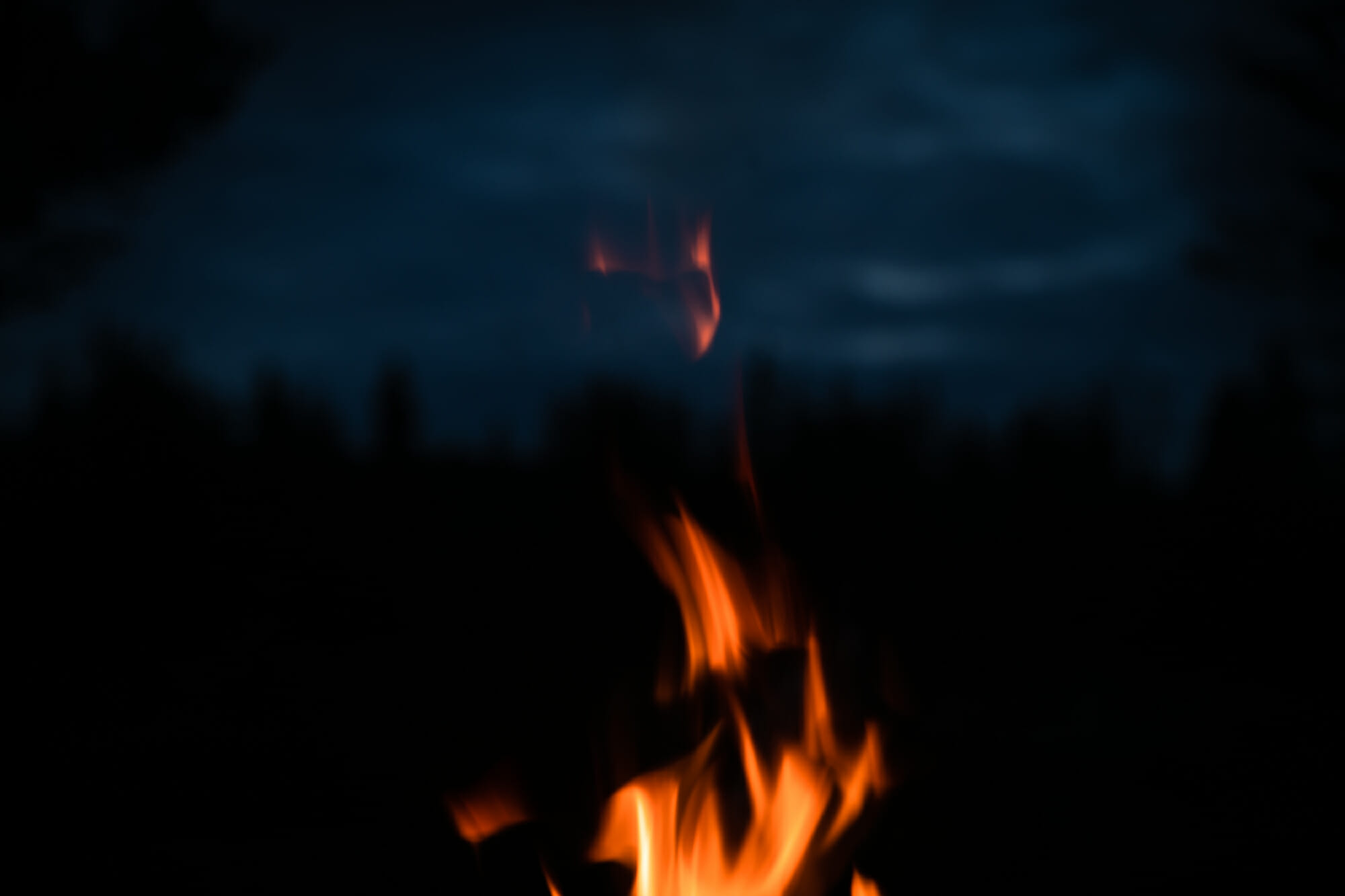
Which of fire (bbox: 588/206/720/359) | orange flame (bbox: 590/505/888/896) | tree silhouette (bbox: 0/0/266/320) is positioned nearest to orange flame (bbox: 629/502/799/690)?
orange flame (bbox: 590/505/888/896)

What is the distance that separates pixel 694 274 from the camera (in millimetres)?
2523

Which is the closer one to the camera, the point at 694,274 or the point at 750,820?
the point at 750,820

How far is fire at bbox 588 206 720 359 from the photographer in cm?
230

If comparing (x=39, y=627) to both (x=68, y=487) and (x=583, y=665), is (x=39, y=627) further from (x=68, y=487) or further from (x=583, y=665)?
(x=583, y=665)

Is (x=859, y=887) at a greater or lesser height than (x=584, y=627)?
greater

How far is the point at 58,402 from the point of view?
5.33 m

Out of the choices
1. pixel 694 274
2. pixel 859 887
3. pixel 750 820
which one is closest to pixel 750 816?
pixel 750 820

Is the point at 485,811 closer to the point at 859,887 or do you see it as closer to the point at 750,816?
the point at 750,816

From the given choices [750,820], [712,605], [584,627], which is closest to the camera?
[750,820]

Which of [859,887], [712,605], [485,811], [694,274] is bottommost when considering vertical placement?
[859,887]

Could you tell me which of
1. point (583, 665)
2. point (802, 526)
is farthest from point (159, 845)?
point (802, 526)

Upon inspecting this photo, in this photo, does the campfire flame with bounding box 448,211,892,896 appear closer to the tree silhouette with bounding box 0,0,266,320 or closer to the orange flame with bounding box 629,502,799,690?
the orange flame with bounding box 629,502,799,690

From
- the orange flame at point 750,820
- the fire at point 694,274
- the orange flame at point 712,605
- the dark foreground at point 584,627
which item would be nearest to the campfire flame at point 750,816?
the orange flame at point 750,820

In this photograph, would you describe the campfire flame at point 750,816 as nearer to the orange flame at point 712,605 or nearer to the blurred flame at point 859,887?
the blurred flame at point 859,887
